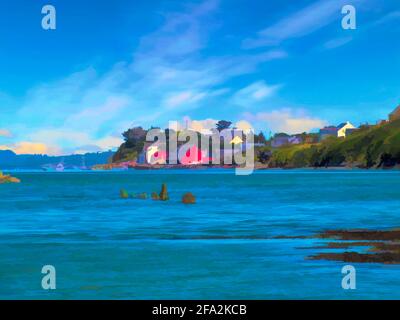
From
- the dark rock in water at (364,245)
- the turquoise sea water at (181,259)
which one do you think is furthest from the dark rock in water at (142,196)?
the dark rock in water at (364,245)

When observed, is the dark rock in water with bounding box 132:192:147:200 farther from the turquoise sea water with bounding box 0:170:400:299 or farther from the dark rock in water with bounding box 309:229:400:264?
the dark rock in water with bounding box 309:229:400:264

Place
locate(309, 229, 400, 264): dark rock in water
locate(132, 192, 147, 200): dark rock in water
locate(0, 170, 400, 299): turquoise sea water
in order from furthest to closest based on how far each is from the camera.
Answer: locate(132, 192, 147, 200): dark rock in water → locate(309, 229, 400, 264): dark rock in water → locate(0, 170, 400, 299): turquoise sea water

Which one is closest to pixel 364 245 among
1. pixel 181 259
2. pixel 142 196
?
pixel 181 259

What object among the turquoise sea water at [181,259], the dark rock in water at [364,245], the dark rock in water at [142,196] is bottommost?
the turquoise sea water at [181,259]

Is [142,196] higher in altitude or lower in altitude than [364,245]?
higher

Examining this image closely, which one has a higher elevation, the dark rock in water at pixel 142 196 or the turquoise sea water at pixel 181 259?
the dark rock in water at pixel 142 196

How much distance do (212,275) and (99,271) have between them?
654cm

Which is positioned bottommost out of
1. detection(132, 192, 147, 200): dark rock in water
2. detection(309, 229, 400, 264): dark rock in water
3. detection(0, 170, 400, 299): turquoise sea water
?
detection(0, 170, 400, 299): turquoise sea water

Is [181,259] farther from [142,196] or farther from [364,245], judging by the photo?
[142,196]

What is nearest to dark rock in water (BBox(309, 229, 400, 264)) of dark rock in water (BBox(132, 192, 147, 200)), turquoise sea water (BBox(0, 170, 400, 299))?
turquoise sea water (BBox(0, 170, 400, 299))

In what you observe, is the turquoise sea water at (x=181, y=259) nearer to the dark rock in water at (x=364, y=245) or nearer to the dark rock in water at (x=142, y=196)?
the dark rock in water at (x=364, y=245)

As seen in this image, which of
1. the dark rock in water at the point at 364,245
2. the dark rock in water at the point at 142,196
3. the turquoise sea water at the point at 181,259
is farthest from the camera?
the dark rock in water at the point at 142,196
